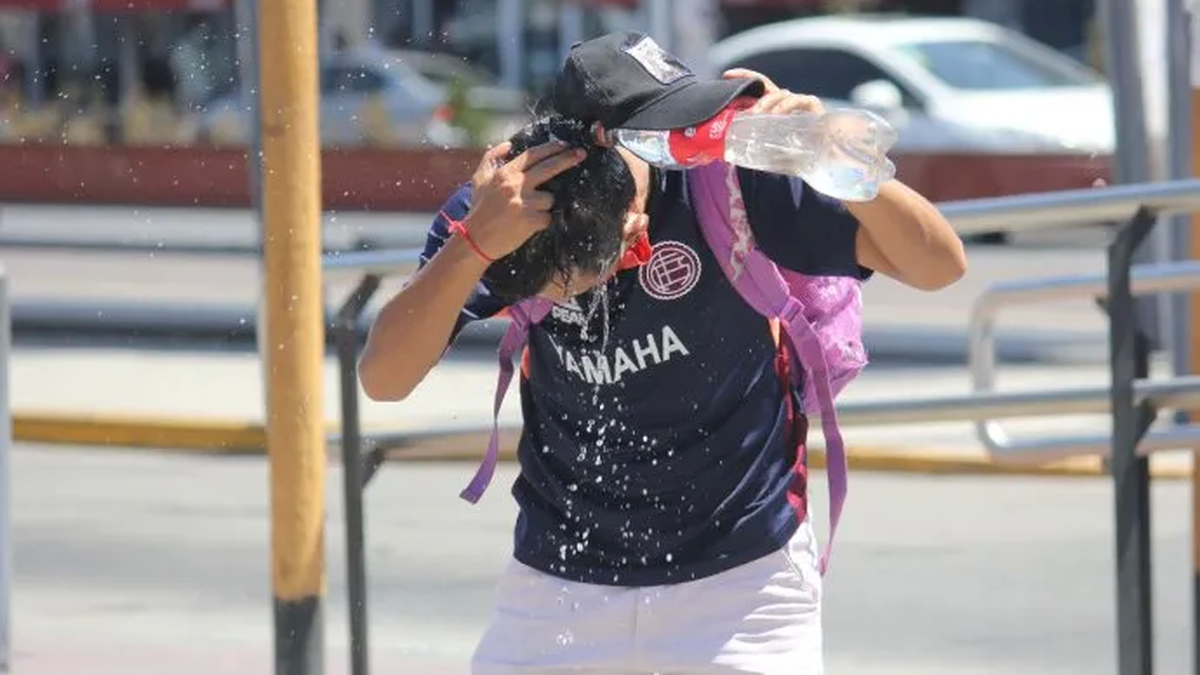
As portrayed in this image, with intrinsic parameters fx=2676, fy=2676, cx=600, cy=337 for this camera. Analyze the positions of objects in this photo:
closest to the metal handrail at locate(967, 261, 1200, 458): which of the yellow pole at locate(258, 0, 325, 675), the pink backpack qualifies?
the yellow pole at locate(258, 0, 325, 675)

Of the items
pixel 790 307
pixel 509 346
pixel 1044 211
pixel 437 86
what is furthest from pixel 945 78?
pixel 790 307

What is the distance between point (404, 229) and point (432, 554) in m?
12.3

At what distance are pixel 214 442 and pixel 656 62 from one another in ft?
28.1

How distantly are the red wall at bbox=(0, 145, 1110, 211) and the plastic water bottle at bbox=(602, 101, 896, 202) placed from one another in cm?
626

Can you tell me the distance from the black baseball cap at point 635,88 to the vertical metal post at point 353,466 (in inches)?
84.6

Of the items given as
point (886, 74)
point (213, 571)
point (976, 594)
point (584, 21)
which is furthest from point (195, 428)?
point (584, 21)

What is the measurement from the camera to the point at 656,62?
342cm

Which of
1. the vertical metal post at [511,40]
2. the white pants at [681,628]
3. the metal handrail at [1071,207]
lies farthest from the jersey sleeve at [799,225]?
the vertical metal post at [511,40]

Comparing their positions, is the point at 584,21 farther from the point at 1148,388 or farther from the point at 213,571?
the point at 1148,388

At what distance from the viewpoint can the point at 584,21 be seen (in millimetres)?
37031

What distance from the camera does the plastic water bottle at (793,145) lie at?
10.6ft

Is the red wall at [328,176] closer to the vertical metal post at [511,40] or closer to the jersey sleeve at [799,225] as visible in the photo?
the jersey sleeve at [799,225]

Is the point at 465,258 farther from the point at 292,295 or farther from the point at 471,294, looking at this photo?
the point at 292,295

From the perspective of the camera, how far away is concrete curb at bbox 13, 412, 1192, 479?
33.9 ft
